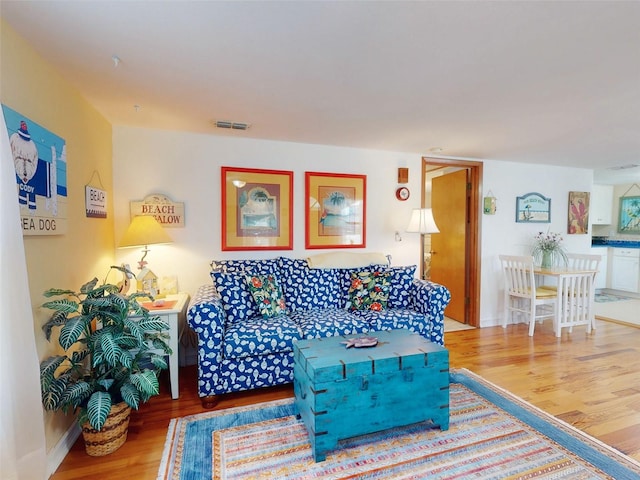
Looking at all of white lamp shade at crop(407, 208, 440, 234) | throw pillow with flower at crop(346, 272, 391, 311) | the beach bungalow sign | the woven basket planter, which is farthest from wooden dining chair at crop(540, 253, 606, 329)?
the woven basket planter

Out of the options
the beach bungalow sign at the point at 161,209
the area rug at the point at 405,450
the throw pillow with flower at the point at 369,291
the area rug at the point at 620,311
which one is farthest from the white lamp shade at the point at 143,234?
the area rug at the point at 620,311

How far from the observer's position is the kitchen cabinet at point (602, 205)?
20.1 ft

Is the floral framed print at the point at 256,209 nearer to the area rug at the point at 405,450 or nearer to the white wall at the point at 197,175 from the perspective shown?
the white wall at the point at 197,175

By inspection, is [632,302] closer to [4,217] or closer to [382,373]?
[382,373]

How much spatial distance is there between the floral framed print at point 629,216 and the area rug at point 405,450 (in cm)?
621

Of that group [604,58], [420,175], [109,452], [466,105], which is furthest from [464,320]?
[109,452]

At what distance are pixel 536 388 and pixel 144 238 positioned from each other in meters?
3.22

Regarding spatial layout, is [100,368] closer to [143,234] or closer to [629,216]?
[143,234]

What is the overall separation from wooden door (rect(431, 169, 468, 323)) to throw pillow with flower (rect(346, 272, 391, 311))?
172 centimetres

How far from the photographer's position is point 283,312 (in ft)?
8.89

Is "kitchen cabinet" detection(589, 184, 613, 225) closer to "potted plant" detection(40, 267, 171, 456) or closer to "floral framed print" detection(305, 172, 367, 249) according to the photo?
"floral framed print" detection(305, 172, 367, 249)

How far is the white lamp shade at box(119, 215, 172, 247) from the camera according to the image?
247cm

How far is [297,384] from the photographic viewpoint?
79.4 inches

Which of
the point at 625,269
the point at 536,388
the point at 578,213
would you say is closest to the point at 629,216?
the point at 625,269
